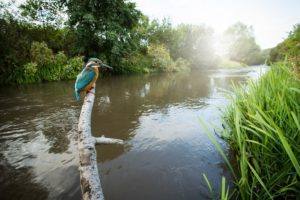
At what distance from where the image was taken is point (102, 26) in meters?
14.0

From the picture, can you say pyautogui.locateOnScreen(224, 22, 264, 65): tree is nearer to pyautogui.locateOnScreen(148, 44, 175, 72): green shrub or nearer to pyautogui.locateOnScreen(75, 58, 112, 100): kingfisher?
pyautogui.locateOnScreen(148, 44, 175, 72): green shrub

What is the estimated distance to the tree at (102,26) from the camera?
44.2 feet

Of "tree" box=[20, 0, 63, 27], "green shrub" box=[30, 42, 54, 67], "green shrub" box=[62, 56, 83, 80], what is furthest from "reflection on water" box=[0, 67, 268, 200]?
"tree" box=[20, 0, 63, 27]

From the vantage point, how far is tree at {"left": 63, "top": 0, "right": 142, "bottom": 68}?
1348cm

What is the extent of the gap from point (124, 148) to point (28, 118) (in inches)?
132

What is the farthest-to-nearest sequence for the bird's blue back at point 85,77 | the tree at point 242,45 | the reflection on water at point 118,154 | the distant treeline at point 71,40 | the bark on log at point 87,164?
the tree at point 242,45 < the distant treeline at point 71,40 < the bird's blue back at point 85,77 < the reflection on water at point 118,154 < the bark on log at point 87,164

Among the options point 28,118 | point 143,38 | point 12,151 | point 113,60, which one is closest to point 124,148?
point 12,151

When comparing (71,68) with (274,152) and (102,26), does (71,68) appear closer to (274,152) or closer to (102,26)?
(102,26)

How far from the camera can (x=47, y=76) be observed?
1196 cm

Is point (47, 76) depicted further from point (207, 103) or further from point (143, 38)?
point (143, 38)

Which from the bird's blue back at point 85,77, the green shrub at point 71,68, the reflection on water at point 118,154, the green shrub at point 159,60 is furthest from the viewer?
the green shrub at point 159,60

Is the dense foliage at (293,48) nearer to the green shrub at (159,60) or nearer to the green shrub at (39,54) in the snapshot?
the green shrub at (39,54)

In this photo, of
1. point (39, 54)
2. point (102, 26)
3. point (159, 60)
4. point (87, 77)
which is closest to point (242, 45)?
point (159, 60)

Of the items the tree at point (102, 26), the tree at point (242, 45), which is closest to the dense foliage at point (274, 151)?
the tree at point (102, 26)
